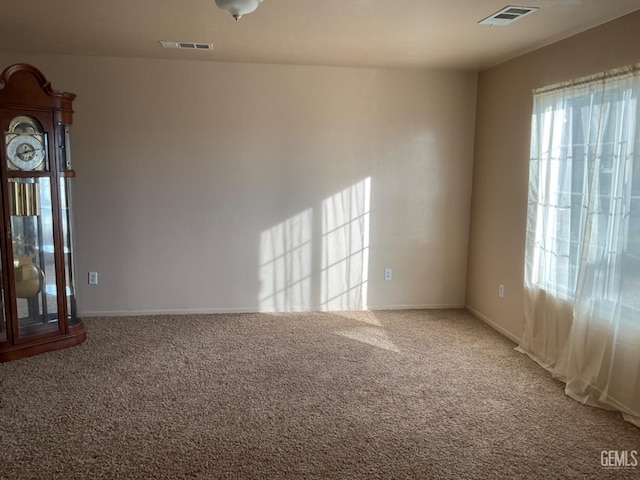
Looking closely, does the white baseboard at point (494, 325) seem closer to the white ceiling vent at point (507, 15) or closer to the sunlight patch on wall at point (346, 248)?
the sunlight patch on wall at point (346, 248)

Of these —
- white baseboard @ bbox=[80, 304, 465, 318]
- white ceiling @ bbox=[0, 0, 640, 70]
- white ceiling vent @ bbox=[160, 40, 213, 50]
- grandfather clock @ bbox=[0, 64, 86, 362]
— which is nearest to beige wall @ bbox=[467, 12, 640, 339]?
white ceiling @ bbox=[0, 0, 640, 70]

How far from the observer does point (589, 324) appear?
3.24 m

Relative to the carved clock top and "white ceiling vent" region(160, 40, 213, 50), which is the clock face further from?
"white ceiling vent" region(160, 40, 213, 50)

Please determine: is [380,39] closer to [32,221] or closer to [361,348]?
[361,348]

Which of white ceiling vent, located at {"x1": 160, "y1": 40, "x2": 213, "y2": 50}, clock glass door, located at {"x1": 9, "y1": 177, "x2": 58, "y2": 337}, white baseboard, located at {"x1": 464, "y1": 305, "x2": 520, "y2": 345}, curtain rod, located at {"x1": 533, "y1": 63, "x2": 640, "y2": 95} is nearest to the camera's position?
curtain rod, located at {"x1": 533, "y1": 63, "x2": 640, "y2": 95}

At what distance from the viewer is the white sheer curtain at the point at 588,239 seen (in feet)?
9.72

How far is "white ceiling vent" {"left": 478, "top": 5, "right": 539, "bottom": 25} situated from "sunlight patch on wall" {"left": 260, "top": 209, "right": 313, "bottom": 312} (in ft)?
7.78

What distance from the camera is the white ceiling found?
2.97 meters

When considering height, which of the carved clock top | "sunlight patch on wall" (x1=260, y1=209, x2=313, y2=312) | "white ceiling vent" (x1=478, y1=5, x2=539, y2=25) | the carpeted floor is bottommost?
the carpeted floor

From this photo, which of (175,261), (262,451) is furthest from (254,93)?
(262,451)

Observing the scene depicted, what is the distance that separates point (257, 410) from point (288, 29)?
2.53 m

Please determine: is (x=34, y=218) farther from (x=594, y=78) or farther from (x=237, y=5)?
(x=594, y=78)

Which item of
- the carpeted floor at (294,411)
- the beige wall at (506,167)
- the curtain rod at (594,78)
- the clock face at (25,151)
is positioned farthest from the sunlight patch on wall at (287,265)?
the curtain rod at (594,78)

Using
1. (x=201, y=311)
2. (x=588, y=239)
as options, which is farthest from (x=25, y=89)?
(x=588, y=239)
